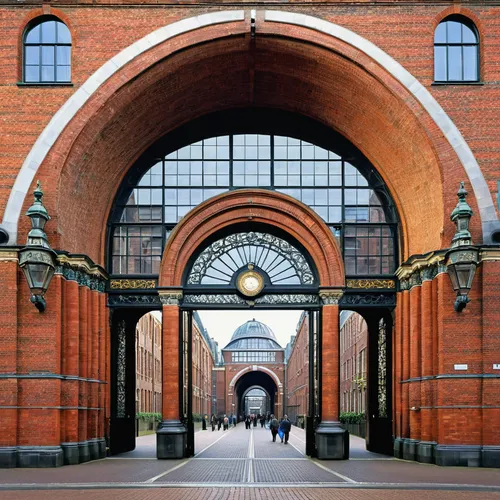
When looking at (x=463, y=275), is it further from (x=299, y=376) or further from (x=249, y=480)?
(x=299, y=376)

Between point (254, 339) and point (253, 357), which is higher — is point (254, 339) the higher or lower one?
the higher one

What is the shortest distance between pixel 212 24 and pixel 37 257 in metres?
8.99

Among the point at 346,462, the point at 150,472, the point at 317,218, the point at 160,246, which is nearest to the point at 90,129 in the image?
the point at 160,246

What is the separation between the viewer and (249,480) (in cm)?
2216

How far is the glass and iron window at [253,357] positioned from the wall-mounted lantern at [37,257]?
84.1m

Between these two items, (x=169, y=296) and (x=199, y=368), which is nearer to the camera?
(x=169, y=296)

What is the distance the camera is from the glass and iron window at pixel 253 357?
109312mm

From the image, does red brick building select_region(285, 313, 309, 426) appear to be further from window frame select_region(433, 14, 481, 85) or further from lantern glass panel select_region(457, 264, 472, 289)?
lantern glass panel select_region(457, 264, 472, 289)

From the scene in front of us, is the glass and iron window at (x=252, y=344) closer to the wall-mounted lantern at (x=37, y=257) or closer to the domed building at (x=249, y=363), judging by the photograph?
the domed building at (x=249, y=363)

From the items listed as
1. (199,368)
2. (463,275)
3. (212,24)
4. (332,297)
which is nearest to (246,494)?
(463,275)

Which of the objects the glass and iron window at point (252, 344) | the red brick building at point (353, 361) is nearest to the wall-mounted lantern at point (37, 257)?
the red brick building at point (353, 361)

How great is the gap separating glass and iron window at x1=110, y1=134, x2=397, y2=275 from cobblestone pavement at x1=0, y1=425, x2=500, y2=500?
7.09 metres

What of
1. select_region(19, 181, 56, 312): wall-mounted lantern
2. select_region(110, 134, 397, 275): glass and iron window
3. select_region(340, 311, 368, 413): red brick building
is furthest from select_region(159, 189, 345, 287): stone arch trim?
select_region(340, 311, 368, 413): red brick building

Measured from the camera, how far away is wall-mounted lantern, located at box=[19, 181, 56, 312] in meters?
25.5
